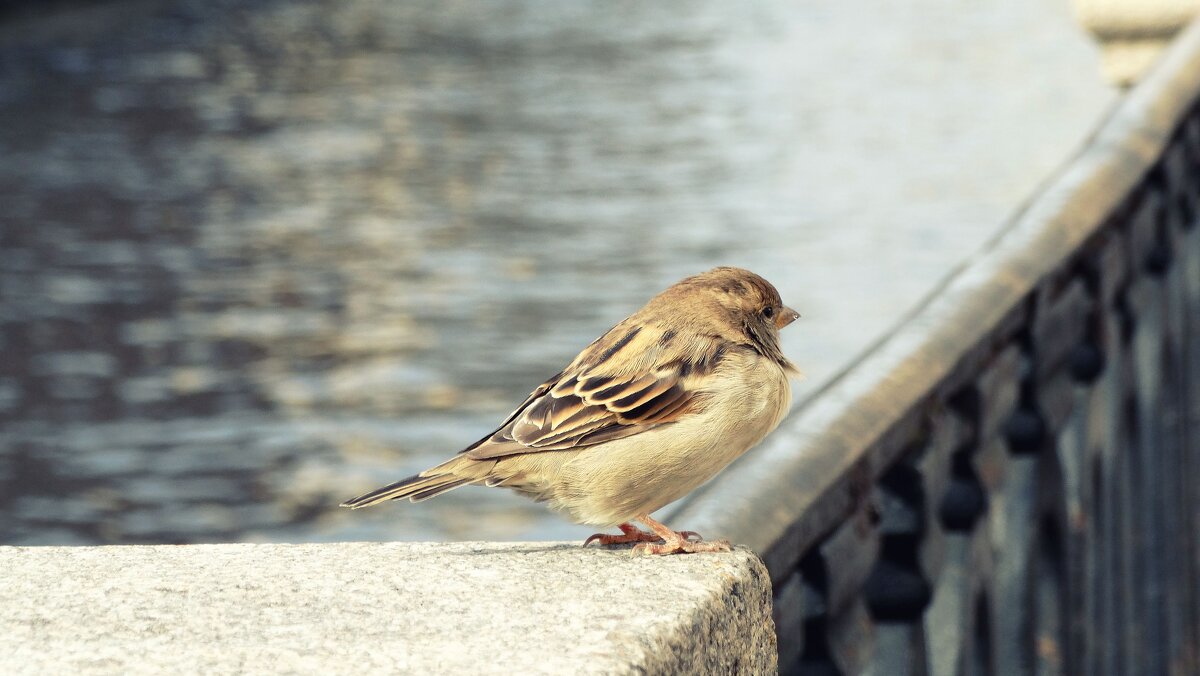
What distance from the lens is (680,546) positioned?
6.66ft

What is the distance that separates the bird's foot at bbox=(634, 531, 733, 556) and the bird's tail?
0.81 ft

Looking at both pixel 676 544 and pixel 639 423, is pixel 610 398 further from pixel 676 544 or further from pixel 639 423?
pixel 676 544

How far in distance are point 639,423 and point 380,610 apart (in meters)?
0.55

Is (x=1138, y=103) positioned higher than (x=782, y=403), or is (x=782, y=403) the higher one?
(x=782, y=403)

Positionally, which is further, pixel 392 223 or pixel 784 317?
pixel 392 223

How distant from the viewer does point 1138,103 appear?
4867 millimetres

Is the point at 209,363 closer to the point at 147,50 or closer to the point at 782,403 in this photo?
the point at 782,403

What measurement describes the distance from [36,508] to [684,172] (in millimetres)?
10134

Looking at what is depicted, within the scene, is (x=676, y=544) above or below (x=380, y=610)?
below

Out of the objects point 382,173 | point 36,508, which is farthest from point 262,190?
point 36,508

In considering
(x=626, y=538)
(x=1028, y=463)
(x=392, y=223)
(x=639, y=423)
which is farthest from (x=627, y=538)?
(x=392, y=223)

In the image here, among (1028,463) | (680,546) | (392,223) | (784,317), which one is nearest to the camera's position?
(680,546)

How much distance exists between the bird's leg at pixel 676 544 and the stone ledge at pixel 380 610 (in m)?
0.05

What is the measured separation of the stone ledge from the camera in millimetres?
1553
